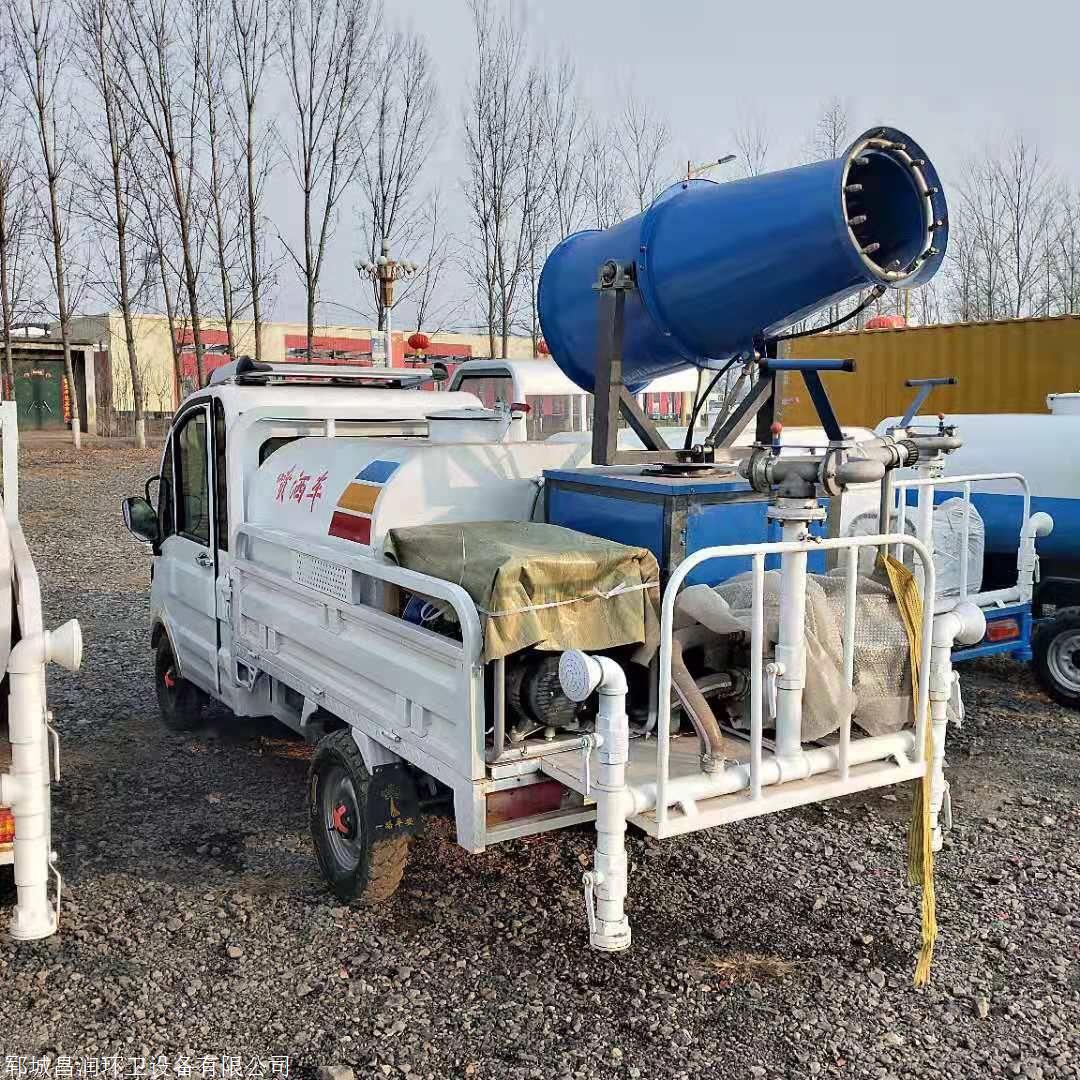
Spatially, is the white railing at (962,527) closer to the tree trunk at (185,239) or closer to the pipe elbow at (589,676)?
the pipe elbow at (589,676)

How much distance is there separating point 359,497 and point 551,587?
3.98 ft

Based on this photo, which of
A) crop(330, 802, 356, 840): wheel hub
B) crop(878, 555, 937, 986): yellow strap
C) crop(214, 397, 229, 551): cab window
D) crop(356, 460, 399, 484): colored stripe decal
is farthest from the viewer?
crop(214, 397, 229, 551): cab window

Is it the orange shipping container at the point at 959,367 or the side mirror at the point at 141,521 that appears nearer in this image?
the side mirror at the point at 141,521

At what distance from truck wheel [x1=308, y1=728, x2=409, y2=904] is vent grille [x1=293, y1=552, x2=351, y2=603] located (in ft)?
1.82

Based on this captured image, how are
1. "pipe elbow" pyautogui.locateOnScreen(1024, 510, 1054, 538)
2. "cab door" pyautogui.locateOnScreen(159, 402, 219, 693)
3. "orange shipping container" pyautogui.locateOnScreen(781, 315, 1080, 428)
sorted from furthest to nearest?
"orange shipping container" pyautogui.locateOnScreen(781, 315, 1080, 428) → "pipe elbow" pyautogui.locateOnScreen(1024, 510, 1054, 538) → "cab door" pyautogui.locateOnScreen(159, 402, 219, 693)

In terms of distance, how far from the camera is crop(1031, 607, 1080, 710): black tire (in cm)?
686

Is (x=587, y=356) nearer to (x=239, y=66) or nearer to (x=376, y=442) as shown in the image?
(x=376, y=442)

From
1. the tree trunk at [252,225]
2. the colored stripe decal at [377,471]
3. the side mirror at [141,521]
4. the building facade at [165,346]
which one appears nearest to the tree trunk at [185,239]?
the tree trunk at [252,225]

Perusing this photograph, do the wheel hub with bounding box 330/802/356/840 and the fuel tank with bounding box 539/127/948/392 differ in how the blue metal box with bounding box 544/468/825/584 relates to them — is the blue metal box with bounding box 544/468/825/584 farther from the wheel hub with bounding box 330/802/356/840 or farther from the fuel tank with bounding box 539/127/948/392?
the wheel hub with bounding box 330/802/356/840

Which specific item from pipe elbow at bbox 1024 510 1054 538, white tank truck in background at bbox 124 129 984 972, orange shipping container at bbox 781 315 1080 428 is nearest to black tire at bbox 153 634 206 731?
white tank truck in background at bbox 124 129 984 972

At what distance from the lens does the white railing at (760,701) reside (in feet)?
9.76

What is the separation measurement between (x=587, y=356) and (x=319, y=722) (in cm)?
200

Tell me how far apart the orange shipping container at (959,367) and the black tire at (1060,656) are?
21.4 feet

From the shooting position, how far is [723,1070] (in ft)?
10.2
